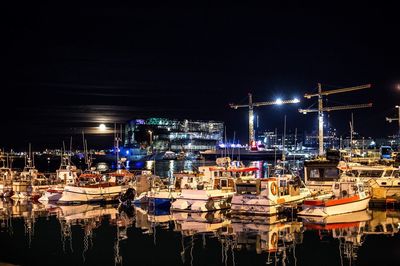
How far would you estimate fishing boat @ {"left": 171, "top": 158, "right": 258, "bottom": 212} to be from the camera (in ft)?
99.9

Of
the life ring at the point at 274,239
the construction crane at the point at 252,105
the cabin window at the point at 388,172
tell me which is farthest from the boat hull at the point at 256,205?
the construction crane at the point at 252,105

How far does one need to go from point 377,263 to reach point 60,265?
11218 millimetres

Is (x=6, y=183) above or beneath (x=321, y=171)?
beneath

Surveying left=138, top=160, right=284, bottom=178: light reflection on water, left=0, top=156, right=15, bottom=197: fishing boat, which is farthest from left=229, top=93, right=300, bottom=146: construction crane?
left=0, top=156, right=15, bottom=197: fishing boat

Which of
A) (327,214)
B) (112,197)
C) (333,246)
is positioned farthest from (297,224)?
(112,197)

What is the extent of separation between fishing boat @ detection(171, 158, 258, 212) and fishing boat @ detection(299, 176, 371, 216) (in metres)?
5.94

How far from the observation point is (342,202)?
27.1 meters

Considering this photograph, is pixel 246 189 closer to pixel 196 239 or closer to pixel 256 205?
pixel 256 205

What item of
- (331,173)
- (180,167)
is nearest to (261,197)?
(331,173)

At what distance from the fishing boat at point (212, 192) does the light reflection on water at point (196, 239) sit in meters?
0.71

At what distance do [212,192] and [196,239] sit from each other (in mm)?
9093

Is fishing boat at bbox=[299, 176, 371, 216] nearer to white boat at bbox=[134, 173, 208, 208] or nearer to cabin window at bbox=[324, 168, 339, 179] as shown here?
cabin window at bbox=[324, 168, 339, 179]

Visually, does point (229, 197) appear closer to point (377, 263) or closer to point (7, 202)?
point (377, 263)

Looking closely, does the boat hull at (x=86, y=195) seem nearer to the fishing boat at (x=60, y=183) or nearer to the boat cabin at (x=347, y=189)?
the fishing boat at (x=60, y=183)
